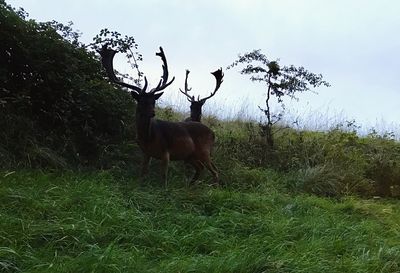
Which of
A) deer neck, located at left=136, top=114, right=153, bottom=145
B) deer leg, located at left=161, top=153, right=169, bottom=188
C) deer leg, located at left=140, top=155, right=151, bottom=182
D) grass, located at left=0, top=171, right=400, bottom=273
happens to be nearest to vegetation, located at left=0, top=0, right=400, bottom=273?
grass, located at left=0, top=171, right=400, bottom=273

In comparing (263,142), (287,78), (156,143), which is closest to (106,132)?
(156,143)

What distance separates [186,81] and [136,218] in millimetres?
5412

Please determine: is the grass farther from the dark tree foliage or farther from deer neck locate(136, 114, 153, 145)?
the dark tree foliage

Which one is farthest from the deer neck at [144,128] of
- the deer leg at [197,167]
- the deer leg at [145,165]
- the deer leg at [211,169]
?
the deer leg at [211,169]

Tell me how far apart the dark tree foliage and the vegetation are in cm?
2

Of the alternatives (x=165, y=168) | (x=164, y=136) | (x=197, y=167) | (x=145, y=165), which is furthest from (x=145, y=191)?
(x=197, y=167)

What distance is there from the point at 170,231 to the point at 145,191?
1621 millimetres

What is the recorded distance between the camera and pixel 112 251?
14.7ft

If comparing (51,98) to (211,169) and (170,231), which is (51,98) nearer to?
(211,169)

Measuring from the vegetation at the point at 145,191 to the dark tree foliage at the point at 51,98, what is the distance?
0.02 m

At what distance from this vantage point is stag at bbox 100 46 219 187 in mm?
7688

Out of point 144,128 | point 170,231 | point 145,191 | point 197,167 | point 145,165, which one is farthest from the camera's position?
point 197,167

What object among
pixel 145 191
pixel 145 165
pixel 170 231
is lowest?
pixel 170 231

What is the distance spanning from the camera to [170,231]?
5.41 meters
